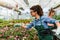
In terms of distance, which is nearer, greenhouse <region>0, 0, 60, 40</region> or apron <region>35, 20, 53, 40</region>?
apron <region>35, 20, 53, 40</region>

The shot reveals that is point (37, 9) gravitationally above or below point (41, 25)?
above

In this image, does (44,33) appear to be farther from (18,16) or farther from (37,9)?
(18,16)

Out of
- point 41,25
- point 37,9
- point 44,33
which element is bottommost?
point 44,33

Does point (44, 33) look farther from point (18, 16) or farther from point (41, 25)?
point (18, 16)

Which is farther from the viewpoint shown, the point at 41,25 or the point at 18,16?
the point at 18,16

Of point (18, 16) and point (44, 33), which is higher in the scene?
point (18, 16)

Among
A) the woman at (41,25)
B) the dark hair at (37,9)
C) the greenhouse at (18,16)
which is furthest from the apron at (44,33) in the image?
the greenhouse at (18,16)

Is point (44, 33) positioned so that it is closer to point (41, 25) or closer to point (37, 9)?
point (41, 25)

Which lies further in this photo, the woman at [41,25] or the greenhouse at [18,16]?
the greenhouse at [18,16]

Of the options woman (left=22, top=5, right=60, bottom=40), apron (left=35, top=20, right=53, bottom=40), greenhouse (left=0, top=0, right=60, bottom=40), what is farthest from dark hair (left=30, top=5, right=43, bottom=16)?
greenhouse (left=0, top=0, right=60, bottom=40)

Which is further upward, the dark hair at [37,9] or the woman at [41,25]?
the dark hair at [37,9]

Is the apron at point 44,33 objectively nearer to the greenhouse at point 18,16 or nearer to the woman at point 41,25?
the woman at point 41,25

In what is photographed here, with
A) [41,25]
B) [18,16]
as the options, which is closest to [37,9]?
[41,25]

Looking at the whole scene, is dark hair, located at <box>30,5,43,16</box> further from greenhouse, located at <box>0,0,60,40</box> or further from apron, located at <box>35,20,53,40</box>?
greenhouse, located at <box>0,0,60,40</box>
